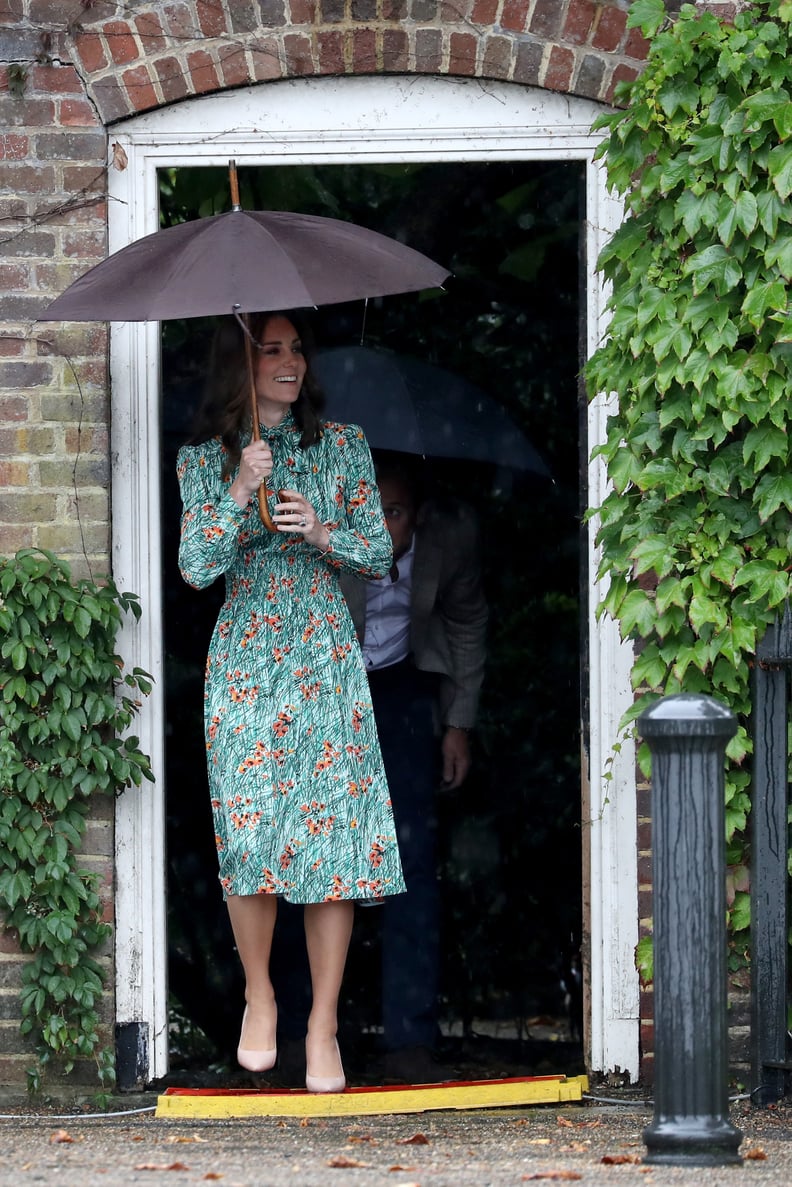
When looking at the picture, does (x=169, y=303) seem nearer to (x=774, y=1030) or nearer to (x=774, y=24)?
(x=774, y=24)

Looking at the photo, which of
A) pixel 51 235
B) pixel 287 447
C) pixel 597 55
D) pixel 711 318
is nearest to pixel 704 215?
pixel 711 318

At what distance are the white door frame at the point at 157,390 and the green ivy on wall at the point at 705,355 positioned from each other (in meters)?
0.33

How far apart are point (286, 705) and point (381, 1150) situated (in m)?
1.17

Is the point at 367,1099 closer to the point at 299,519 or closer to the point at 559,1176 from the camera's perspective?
the point at 559,1176

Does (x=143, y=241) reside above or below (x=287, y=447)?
above

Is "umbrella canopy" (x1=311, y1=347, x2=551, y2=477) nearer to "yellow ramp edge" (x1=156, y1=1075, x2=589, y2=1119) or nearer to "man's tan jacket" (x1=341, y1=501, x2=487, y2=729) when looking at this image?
"man's tan jacket" (x1=341, y1=501, x2=487, y2=729)

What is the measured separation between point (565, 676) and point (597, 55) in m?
2.71

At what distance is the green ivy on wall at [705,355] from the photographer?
441cm

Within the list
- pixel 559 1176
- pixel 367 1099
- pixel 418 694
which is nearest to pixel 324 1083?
pixel 367 1099

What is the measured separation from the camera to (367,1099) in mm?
4664

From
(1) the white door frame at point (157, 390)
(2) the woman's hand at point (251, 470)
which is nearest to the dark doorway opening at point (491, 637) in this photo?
(1) the white door frame at point (157, 390)

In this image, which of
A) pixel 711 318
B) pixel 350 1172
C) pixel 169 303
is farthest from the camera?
pixel 711 318

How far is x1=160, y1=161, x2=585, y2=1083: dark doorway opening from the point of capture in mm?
6328

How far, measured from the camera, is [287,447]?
4797mm
